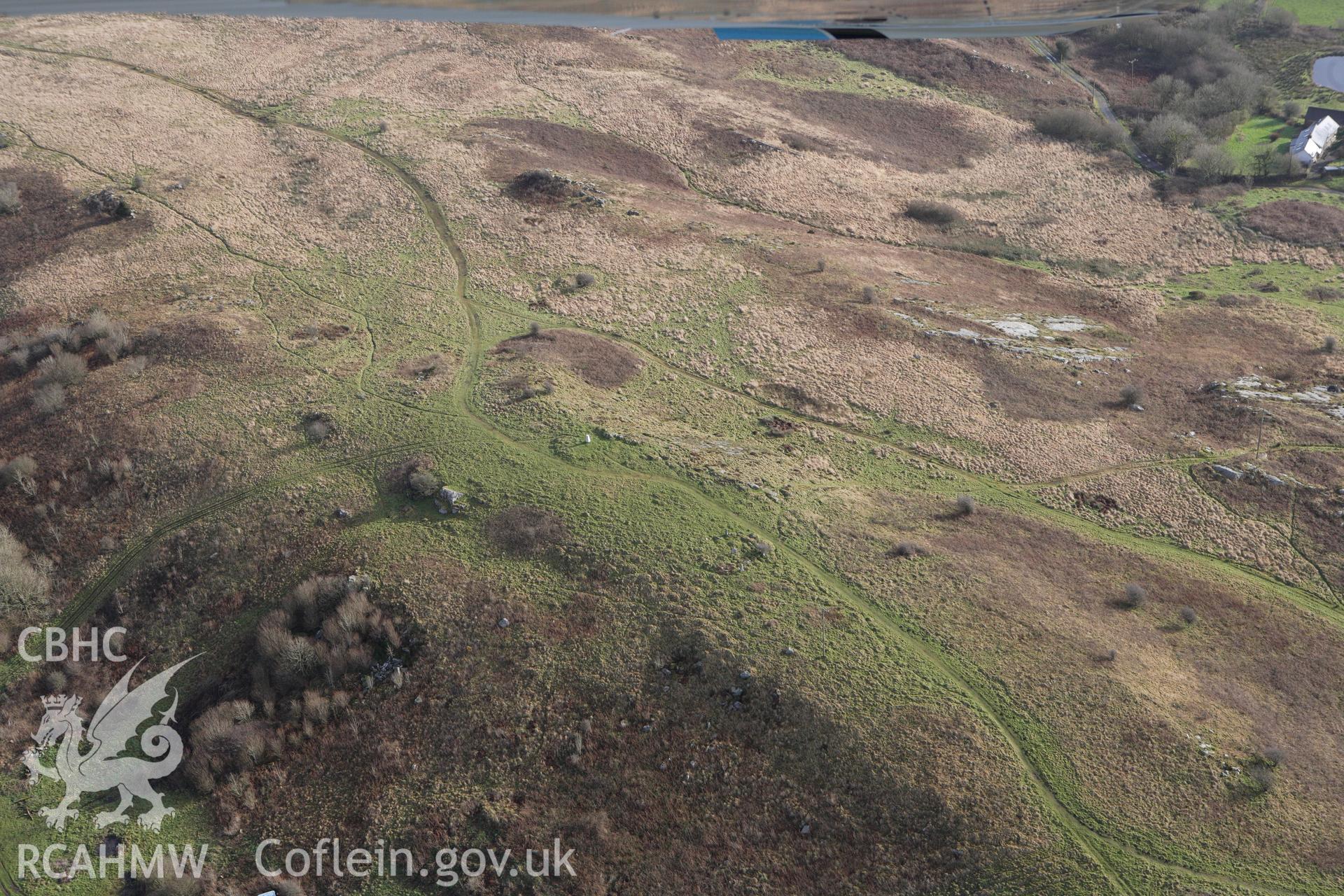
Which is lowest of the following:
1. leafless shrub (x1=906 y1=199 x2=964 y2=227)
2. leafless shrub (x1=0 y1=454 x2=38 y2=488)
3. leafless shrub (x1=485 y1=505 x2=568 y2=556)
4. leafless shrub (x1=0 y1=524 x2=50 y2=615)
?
leafless shrub (x1=0 y1=524 x2=50 y2=615)

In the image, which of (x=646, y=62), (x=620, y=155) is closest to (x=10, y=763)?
(x=620, y=155)

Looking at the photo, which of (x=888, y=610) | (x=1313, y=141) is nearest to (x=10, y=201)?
(x=888, y=610)

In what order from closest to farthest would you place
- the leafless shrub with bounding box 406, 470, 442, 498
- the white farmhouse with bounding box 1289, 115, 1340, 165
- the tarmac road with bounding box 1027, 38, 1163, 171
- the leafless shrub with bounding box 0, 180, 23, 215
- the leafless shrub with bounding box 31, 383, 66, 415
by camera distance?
the leafless shrub with bounding box 406, 470, 442, 498 → the leafless shrub with bounding box 31, 383, 66, 415 → the leafless shrub with bounding box 0, 180, 23, 215 → the white farmhouse with bounding box 1289, 115, 1340, 165 → the tarmac road with bounding box 1027, 38, 1163, 171

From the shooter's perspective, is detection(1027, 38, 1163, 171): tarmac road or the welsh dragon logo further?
detection(1027, 38, 1163, 171): tarmac road

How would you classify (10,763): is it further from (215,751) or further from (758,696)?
(758,696)

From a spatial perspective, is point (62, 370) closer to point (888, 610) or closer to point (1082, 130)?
point (888, 610)

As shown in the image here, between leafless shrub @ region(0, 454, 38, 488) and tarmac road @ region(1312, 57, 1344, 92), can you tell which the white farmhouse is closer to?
tarmac road @ region(1312, 57, 1344, 92)

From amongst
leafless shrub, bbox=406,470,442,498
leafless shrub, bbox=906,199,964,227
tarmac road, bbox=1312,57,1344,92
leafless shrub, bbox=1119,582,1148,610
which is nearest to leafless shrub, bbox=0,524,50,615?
leafless shrub, bbox=406,470,442,498

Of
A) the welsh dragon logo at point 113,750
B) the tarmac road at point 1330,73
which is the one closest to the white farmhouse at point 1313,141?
the tarmac road at point 1330,73

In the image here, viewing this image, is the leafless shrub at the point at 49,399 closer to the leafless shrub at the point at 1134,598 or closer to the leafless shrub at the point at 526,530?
the leafless shrub at the point at 526,530
